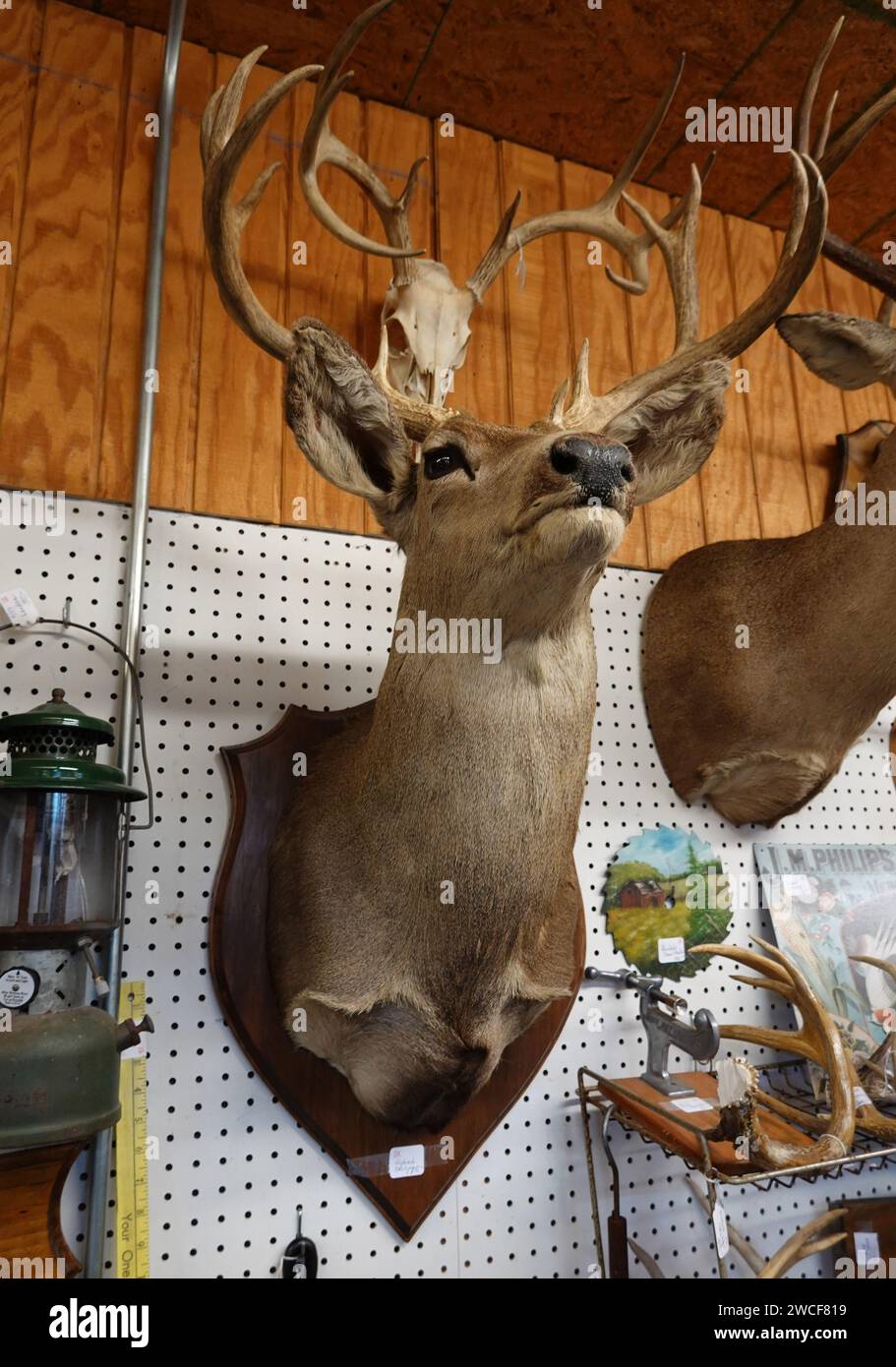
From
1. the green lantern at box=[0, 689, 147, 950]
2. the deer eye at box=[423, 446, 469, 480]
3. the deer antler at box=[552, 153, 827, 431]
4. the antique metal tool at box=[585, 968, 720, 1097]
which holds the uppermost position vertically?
the deer antler at box=[552, 153, 827, 431]

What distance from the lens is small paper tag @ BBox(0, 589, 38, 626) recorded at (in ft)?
6.05

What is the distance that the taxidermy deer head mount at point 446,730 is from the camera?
5.00 feet

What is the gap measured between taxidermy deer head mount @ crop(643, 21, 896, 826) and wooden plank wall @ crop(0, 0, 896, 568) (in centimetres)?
35

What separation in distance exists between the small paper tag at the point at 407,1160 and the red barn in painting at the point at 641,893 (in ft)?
2.62

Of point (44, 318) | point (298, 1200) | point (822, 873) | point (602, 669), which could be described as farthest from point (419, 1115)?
point (44, 318)

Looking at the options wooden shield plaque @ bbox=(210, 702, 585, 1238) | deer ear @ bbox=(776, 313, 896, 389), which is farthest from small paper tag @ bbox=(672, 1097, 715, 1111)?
deer ear @ bbox=(776, 313, 896, 389)

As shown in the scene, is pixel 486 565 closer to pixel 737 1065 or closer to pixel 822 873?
pixel 737 1065

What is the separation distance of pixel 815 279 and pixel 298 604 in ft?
8.66

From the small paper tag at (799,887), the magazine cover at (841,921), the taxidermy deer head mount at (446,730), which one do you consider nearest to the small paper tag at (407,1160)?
the taxidermy deer head mount at (446,730)

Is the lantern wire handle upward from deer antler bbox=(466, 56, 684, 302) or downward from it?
downward

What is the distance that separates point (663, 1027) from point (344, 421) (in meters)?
1.56

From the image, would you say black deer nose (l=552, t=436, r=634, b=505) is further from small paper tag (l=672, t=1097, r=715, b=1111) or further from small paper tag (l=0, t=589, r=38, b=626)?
small paper tag (l=672, t=1097, r=715, b=1111)

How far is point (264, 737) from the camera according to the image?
1989 mm

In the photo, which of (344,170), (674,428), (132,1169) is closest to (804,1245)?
(132,1169)
